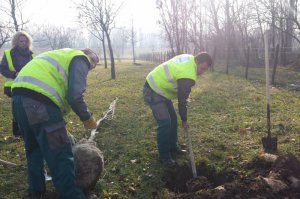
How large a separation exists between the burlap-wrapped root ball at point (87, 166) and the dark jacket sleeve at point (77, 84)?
0.95m

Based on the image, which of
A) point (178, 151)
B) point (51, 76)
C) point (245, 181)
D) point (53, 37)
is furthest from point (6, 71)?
point (53, 37)

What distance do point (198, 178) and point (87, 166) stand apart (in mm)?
1588

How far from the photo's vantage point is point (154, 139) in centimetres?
671

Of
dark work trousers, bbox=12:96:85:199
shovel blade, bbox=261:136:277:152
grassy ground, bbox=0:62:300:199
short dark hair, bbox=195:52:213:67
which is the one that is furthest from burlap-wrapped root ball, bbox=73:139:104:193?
shovel blade, bbox=261:136:277:152

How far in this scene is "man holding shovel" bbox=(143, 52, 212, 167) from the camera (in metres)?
4.96

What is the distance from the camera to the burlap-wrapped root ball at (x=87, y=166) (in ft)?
14.3

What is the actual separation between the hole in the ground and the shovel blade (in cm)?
120

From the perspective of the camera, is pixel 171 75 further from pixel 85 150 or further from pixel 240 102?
pixel 240 102

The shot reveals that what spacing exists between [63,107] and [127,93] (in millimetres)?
9411

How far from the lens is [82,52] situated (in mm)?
3783

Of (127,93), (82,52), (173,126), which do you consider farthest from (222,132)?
(127,93)

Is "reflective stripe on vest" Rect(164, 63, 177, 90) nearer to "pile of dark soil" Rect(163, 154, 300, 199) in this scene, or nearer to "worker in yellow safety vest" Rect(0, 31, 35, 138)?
"pile of dark soil" Rect(163, 154, 300, 199)

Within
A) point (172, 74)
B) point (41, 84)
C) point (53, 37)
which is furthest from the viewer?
point (53, 37)

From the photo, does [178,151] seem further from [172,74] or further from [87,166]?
[87,166]
